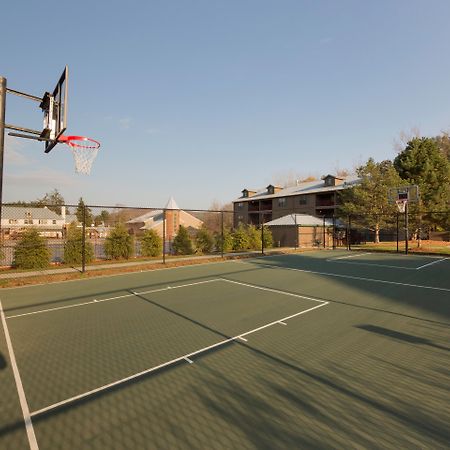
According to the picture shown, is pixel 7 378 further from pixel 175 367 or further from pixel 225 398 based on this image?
pixel 225 398

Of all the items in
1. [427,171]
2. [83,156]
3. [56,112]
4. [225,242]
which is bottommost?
[225,242]

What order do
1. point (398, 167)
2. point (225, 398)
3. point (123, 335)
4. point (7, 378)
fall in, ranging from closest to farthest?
1. point (225, 398)
2. point (7, 378)
3. point (123, 335)
4. point (398, 167)

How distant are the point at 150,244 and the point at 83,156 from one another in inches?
393

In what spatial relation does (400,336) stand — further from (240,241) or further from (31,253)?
(240,241)

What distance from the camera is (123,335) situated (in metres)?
4.76

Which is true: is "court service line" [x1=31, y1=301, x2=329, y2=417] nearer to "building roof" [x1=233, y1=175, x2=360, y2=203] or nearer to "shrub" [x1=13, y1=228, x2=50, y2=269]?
"shrub" [x1=13, y1=228, x2=50, y2=269]

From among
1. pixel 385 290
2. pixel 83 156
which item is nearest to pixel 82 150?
pixel 83 156

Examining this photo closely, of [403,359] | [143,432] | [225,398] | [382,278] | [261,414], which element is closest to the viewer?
[143,432]

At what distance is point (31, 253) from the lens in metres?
12.8

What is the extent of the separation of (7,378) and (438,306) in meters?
8.01

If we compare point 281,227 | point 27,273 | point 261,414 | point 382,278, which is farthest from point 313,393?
point 281,227

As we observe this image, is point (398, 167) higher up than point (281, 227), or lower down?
higher up

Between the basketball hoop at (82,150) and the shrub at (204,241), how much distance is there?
12.3 meters

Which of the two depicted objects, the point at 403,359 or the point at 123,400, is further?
the point at 403,359
